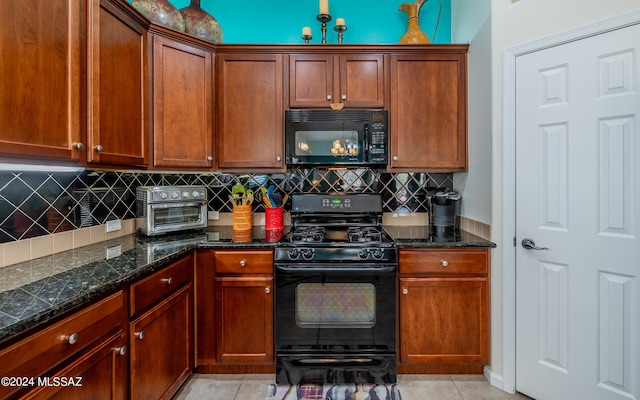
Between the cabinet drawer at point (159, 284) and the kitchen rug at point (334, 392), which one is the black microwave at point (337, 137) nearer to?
the cabinet drawer at point (159, 284)

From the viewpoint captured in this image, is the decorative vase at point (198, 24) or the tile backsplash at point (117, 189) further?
the decorative vase at point (198, 24)

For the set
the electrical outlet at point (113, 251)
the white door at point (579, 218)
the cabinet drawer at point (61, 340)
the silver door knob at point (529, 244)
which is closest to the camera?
the cabinet drawer at point (61, 340)

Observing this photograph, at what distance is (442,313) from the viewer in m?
2.02

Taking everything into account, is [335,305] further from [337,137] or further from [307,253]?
[337,137]

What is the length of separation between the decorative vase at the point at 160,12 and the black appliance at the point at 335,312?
165 centimetres

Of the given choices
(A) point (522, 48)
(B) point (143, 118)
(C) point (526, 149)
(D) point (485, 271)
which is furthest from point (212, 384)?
(A) point (522, 48)

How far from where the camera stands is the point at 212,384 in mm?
2018

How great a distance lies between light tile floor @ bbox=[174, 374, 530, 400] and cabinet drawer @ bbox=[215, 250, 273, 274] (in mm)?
727

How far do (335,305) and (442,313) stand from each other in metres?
0.70

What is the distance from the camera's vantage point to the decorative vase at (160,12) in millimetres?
2031

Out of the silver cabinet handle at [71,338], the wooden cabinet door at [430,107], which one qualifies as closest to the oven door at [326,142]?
the wooden cabinet door at [430,107]

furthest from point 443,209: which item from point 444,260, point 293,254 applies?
point 293,254

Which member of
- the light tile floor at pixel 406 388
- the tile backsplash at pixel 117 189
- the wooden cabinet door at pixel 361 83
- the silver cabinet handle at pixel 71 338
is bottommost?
the light tile floor at pixel 406 388

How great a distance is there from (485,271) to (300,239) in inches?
47.7
